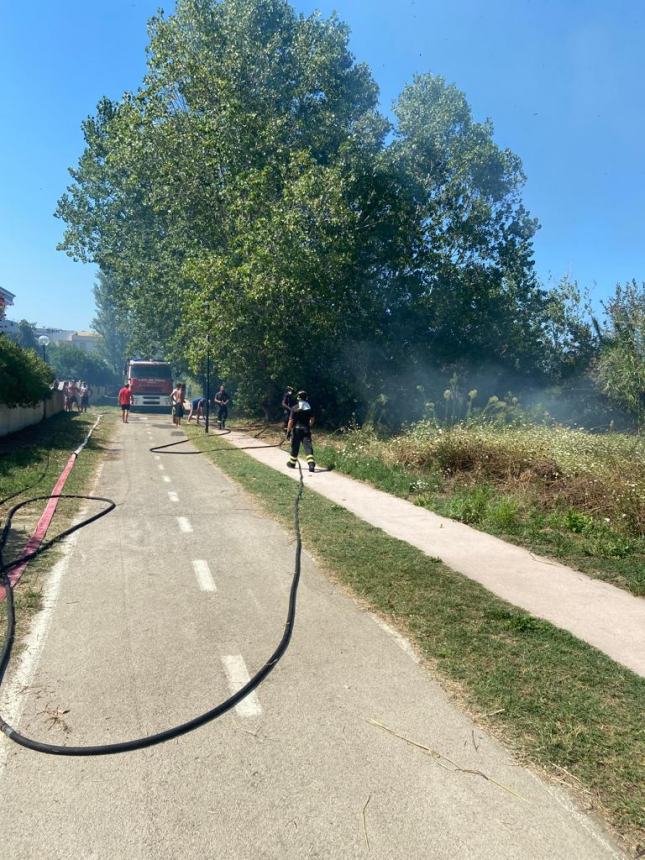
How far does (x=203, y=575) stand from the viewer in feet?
22.5

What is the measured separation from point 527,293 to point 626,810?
32.4 meters

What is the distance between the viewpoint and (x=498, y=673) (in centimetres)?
462

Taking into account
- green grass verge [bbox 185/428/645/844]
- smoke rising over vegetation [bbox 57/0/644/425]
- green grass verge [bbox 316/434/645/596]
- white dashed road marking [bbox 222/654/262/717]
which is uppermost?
smoke rising over vegetation [bbox 57/0/644/425]

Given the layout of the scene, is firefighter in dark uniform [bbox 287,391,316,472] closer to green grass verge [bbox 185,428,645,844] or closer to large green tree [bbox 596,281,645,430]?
green grass verge [bbox 185,428,645,844]

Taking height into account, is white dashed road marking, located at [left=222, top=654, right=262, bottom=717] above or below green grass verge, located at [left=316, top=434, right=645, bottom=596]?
below

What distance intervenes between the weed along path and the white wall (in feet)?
36.4

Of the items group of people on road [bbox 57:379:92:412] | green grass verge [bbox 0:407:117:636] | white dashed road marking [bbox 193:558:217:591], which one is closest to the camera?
green grass verge [bbox 0:407:117:636]

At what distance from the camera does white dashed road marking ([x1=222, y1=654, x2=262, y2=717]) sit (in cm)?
400

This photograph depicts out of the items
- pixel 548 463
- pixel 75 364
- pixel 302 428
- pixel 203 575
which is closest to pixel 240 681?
pixel 203 575

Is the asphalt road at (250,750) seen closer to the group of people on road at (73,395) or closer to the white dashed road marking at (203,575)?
the white dashed road marking at (203,575)

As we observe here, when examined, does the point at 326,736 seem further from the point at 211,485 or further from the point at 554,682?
the point at 211,485

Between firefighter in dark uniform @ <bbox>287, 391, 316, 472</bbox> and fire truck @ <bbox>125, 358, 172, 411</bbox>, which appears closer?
firefighter in dark uniform @ <bbox>287, 391, 316, 472</bbox>

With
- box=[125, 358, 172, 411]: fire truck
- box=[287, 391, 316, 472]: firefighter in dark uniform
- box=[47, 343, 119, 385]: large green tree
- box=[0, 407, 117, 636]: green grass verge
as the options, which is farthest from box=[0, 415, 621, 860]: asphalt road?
box=[47, 343, 119, 385]: large green tree

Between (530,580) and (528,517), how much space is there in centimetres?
278
